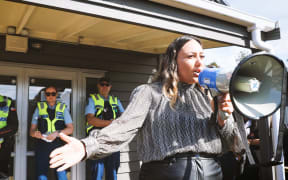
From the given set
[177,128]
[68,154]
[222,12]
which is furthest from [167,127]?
[222,12]

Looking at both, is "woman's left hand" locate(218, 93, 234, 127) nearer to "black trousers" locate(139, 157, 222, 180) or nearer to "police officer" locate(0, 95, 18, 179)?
"black trousers" locate(139, 157, 222, 180)

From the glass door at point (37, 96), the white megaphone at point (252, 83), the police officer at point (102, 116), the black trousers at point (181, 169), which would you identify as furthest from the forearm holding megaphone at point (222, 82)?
the glass door at point (37, 96)

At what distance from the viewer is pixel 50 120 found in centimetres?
397

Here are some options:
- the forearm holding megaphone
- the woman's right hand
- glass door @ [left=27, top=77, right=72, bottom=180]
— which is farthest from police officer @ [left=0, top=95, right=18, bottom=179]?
the forearm holding megaphone

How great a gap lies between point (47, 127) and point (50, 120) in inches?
4.2

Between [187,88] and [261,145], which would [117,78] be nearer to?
[261,145]

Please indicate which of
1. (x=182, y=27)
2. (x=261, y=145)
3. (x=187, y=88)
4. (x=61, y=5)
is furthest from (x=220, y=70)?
(x=261, y=145)

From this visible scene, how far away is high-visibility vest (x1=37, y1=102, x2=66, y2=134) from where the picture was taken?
393 cm

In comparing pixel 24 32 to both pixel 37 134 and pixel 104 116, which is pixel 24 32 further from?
pixel 104 116

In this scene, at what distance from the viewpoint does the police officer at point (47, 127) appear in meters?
3.85

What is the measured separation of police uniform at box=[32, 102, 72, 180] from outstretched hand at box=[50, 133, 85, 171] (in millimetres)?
2982

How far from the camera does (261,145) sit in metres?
3.97

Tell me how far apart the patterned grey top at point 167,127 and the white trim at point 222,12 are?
6.10 ft

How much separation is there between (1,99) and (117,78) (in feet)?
6.34
